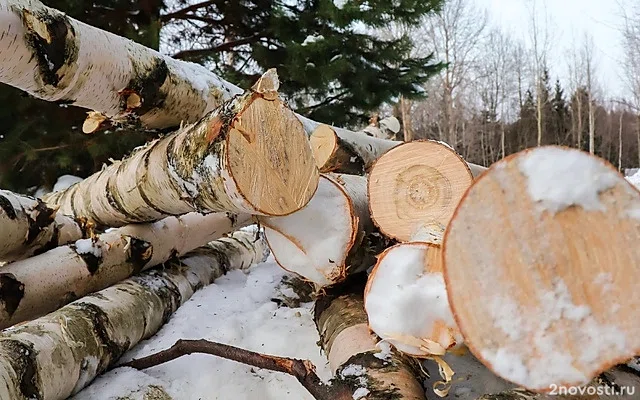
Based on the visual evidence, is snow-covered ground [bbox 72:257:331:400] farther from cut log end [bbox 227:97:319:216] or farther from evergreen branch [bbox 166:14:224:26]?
evergreen branch [bbox 166:14:224:26]

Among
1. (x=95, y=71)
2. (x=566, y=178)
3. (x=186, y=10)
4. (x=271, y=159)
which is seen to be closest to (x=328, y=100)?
(x=186, y=10)

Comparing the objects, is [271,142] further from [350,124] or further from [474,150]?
[474,150]

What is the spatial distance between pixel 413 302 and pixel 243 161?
26.2 inches

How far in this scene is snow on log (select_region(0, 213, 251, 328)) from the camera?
5.98ft

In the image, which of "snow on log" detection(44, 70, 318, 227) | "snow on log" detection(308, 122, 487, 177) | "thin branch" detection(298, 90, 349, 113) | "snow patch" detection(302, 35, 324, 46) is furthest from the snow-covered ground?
"thin branch" detection(298, 90, 349, 113)

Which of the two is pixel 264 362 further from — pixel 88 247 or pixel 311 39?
pixel 311 39

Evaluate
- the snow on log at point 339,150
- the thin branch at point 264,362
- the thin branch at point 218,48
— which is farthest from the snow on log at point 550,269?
the thin branch at point 218,48

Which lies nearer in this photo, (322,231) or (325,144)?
(322,231)

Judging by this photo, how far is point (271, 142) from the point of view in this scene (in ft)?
5.13

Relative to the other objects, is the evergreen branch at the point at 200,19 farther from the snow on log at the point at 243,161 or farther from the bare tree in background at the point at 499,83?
the bare tree in background at the point at 499,83

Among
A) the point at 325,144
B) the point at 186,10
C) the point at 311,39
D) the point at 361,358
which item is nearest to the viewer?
the point at 361,358

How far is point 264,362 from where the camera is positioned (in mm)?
1500

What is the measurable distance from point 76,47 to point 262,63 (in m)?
5.16

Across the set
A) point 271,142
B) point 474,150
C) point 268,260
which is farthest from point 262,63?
point 474,150
